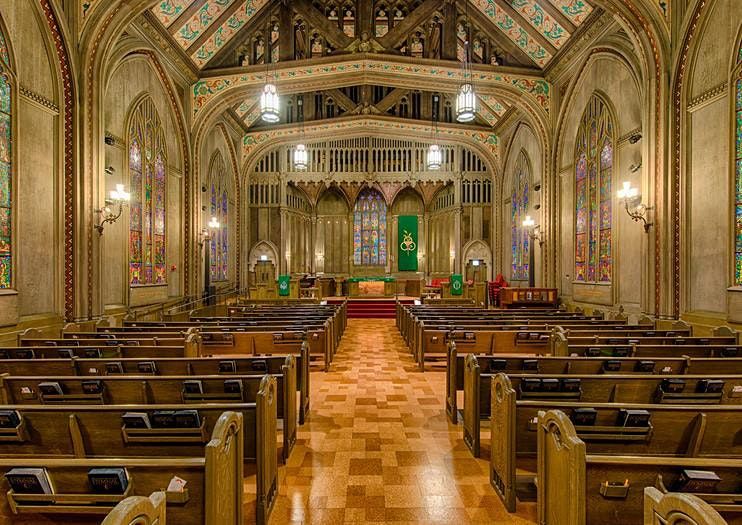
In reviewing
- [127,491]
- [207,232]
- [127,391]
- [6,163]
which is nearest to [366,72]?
[207,232]

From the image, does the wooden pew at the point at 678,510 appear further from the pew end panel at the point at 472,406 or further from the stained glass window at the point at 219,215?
the stained glass window at the point at 219,215

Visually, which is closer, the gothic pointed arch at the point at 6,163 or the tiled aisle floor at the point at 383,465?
the tiled aisle floor at the point at 383,465

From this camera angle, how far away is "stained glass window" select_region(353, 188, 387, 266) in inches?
904

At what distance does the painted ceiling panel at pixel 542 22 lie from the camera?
36.8 feet

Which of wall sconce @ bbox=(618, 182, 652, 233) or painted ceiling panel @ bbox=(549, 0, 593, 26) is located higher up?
painted ceiling panel @ bbox=(549, 0, 593, 26)

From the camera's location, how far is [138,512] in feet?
4.82

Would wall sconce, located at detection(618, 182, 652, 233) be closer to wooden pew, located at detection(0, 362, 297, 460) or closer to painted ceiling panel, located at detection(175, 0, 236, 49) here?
wooden pew, located at detection(0, 362, 297, 460)

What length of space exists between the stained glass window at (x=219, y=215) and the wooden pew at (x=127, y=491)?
13822 mm

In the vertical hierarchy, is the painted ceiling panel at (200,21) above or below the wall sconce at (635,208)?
above

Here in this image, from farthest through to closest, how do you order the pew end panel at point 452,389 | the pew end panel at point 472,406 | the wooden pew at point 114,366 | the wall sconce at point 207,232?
the wall sconce at point 207,232, the pew end panel at point 452,389, the wooden pew at point 114,366, the pew end panel at point 472,406

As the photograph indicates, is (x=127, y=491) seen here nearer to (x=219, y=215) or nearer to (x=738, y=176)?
(x=738, y=176)

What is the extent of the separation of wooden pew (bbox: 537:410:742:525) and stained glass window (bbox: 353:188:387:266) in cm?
2051

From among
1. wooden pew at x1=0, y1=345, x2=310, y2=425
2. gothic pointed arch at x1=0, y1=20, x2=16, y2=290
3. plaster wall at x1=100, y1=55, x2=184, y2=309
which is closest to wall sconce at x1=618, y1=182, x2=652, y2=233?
wooden pew at x1=0, y1=345, x2=310, y2=425

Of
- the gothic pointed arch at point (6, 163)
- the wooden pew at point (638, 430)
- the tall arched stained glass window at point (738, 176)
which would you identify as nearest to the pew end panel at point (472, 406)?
the wooden pew at point (638, 430)
